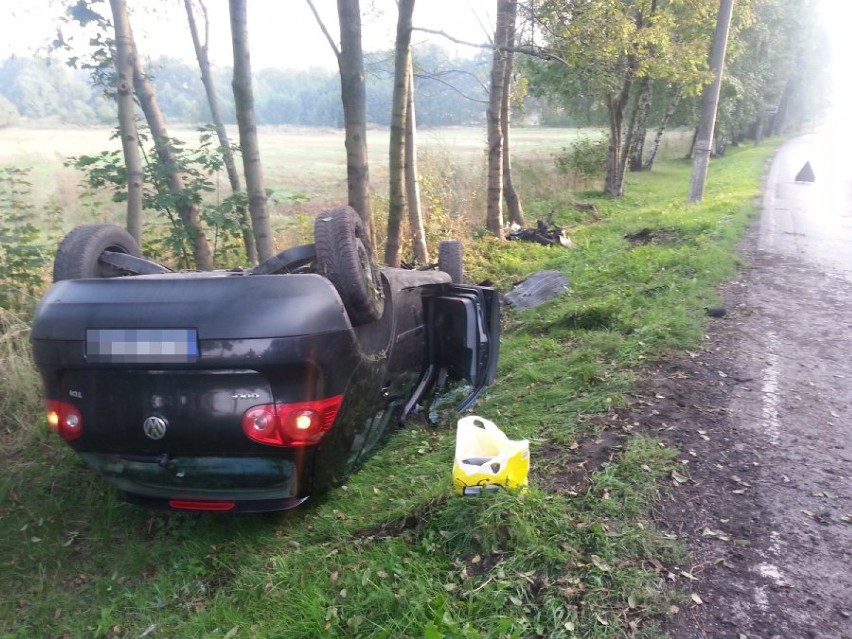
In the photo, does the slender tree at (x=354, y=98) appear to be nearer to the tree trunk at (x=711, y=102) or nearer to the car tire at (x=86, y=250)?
the car tire at (x=86, y=250)

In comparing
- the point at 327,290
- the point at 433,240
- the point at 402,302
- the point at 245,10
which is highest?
the point at 245,10

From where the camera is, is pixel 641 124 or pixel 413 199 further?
pixel 641 124

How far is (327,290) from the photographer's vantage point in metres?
2.90

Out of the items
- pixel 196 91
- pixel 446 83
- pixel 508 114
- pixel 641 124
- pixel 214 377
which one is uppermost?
pixel 446 83

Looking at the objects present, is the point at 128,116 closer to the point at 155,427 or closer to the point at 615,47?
the point at 155,427

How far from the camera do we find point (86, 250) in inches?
146

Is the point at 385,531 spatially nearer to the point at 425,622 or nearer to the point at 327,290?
the point at 425,622

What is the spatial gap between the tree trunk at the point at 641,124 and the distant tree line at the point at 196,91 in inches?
385

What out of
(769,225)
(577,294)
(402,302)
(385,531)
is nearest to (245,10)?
(402,302)

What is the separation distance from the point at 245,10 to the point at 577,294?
5147 mm

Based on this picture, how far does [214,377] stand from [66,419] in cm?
83

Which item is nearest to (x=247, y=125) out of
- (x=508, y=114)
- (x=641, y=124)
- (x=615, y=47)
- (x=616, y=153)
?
(x=615, y=47)

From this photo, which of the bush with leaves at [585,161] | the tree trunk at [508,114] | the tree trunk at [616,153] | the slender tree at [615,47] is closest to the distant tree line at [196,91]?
the tree trunk at [508,114]

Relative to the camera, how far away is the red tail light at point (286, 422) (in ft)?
9.05
